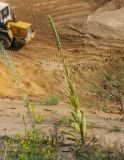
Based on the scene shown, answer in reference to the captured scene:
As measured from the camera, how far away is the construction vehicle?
16.5 m

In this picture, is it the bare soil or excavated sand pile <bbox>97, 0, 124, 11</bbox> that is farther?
excavated sand pile <bbox>97, 0, 124, 11</bbox>

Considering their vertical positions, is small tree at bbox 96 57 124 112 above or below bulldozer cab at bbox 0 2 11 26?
below

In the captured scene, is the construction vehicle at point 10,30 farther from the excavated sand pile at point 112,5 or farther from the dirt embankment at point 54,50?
the excavated sand pile at point 112,5

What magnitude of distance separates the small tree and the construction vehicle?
345 cm

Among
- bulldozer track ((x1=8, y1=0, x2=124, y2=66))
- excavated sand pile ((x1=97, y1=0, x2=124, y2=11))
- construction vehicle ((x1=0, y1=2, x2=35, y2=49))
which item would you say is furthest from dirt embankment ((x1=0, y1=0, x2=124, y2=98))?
construction vehicle ((x1=0, y1=2, x2=35, y2=49))

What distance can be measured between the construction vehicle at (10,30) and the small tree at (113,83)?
345 centimetres

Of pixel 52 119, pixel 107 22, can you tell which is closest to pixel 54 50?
pixel 107 22

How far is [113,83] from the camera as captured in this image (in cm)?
1418

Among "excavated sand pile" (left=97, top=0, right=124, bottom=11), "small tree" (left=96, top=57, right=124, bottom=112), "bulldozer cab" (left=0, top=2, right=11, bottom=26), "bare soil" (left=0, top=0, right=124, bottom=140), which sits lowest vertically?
"small tree" (left=96, top=57, right=124, bottom=112)

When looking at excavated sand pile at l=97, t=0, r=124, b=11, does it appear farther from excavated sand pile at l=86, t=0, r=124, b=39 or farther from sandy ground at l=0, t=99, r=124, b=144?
sandy ground at l=0, t=99, r=124, b=144

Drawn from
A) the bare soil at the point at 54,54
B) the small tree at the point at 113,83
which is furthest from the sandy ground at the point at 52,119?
the small tree at the point at 113,83

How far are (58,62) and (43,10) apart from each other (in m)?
4.78

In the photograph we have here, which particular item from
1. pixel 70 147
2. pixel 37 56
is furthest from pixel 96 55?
pixel 70 147

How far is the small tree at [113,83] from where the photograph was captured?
13828 millimetres
